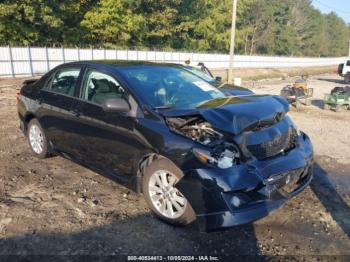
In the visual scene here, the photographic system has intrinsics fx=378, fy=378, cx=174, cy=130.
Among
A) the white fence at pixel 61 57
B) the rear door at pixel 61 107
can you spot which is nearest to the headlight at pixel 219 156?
the rear door at pixel 61 107

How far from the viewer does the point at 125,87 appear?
14.8ft

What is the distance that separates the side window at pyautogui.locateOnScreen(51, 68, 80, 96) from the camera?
5.25 meters

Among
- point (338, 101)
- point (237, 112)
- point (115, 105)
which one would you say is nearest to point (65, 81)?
point (115, 105)

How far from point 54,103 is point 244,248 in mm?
3400

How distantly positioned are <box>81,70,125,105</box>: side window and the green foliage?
2460cm

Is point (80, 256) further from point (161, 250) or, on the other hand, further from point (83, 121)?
point (83, 121)

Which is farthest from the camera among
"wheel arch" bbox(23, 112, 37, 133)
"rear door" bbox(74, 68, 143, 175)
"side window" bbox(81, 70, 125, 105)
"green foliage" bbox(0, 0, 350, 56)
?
"green foliage" bbox(0, 0, 350, 56)

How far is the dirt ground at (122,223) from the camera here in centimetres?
363

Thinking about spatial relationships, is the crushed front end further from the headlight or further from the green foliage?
the green foliage

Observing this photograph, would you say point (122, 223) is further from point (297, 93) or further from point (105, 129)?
point (297, 93)

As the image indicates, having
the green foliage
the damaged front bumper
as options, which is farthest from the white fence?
the damaged front bumper

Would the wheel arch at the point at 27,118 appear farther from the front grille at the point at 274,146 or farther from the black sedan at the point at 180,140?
the front grille at the point at 274,146

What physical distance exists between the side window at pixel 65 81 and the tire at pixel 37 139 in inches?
31.3

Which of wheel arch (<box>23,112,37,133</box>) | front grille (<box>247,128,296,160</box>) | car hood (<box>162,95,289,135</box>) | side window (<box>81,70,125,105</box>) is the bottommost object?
wheel arch (<box>23,112,37,133</box>)
